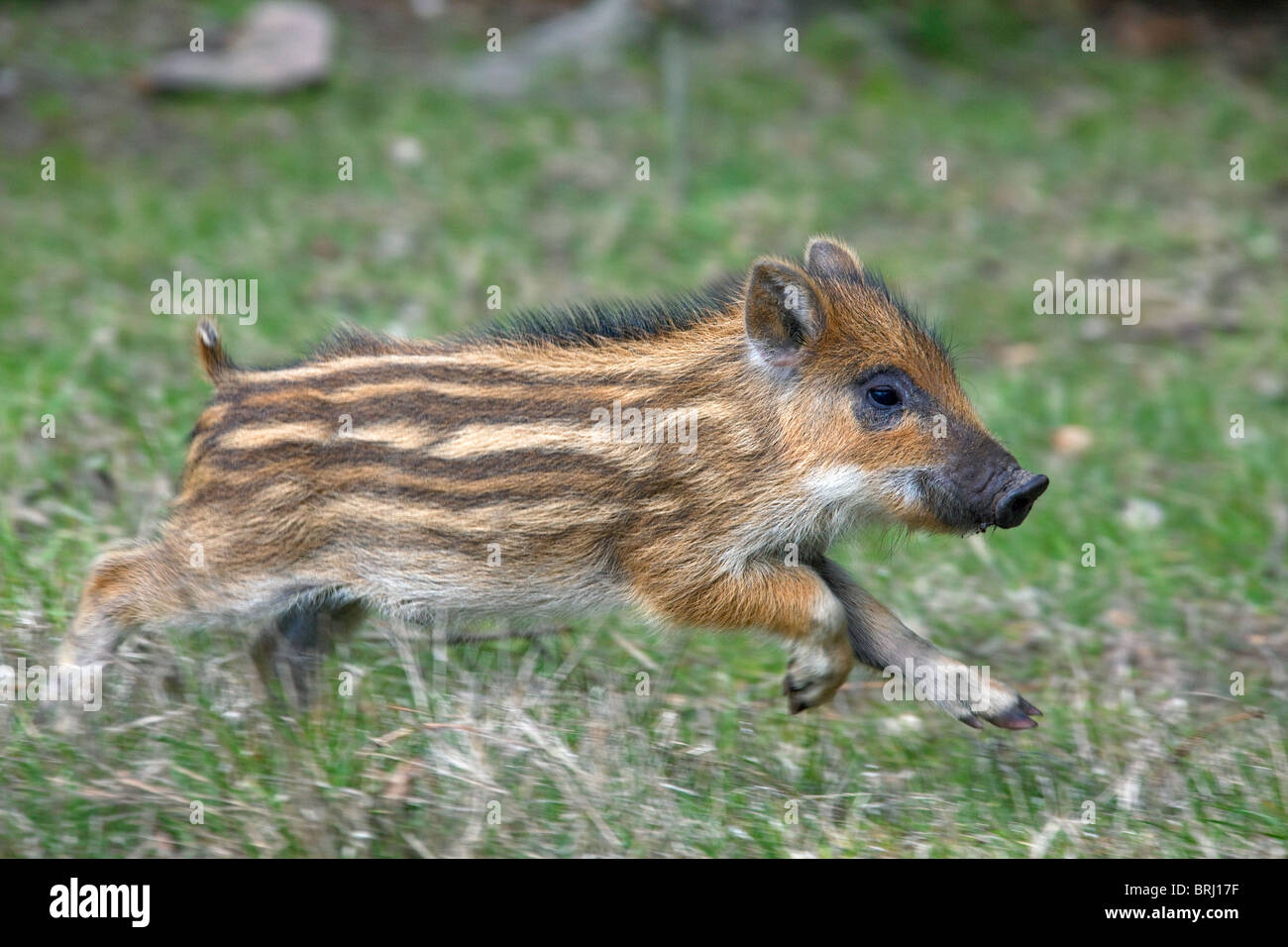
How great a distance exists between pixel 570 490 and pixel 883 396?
3.47 feet

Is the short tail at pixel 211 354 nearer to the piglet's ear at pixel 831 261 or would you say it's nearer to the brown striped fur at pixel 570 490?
the brown striped fur at pixel 570 490

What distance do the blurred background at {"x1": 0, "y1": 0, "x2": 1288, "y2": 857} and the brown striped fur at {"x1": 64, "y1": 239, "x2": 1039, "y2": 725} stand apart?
0.97 feet

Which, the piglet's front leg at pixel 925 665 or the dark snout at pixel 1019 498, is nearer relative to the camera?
the dark snout at pixel 1019 498

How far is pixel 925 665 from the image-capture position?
4.82m

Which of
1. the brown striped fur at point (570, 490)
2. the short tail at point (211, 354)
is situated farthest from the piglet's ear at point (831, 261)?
the short tail at point (211, 354)

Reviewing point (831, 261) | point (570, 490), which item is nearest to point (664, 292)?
point (831, 261)

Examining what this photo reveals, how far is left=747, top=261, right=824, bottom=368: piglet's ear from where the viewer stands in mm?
4844

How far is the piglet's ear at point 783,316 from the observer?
4844 millimetres

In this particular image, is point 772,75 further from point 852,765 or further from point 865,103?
point 852,765

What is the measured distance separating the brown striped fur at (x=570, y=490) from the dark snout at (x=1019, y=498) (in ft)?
0.29

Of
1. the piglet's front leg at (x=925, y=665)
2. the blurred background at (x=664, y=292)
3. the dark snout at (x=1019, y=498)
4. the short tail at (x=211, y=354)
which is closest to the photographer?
the blurred background at (x=664, y=292)

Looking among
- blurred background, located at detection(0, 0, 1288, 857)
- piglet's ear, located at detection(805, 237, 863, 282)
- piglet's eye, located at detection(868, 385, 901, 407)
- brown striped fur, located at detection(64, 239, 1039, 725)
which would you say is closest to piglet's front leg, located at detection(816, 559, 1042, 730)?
brown striped fur, located at detection(64, 239, 1039, 725)
